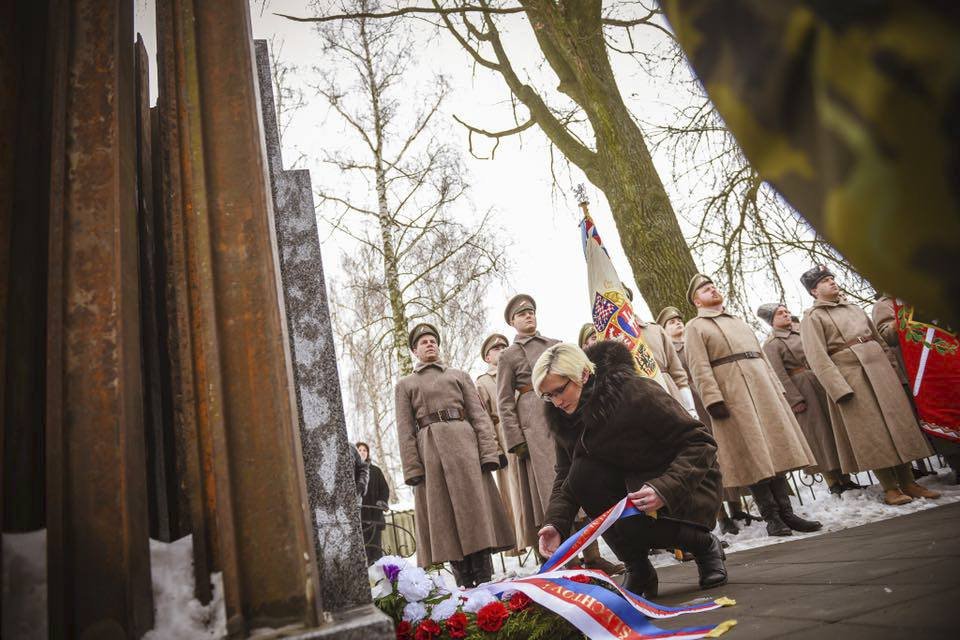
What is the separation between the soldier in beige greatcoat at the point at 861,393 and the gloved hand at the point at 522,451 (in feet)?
9.78

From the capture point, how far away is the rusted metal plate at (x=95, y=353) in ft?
4.32

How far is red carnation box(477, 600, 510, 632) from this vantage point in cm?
223

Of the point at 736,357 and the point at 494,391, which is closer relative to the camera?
the point at 736,357

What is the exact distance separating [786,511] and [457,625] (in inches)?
146

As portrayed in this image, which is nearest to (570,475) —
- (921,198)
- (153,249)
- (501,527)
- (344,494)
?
(344,494)

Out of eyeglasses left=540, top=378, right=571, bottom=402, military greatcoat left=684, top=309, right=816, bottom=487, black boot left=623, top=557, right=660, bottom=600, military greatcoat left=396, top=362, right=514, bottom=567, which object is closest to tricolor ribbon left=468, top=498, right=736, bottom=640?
black boot left=623, top=557, right=660, bottom=600

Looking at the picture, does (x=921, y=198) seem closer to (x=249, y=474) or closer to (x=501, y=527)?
(x=249, y=474)

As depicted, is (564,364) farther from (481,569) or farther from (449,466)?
(481,569)

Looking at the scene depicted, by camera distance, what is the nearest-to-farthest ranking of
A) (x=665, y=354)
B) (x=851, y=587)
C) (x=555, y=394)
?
(x=851, y=587), (x=555, y=394), (x=665, y=354)

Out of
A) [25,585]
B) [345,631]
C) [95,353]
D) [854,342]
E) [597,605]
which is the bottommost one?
[597,605]

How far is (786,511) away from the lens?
4.78 meters

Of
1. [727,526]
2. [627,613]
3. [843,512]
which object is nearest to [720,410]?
[727,526]

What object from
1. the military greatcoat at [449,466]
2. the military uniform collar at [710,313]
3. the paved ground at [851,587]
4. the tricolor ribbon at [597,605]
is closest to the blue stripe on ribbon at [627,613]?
the tricolor ribbon at [597,605]

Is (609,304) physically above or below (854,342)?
A: above
